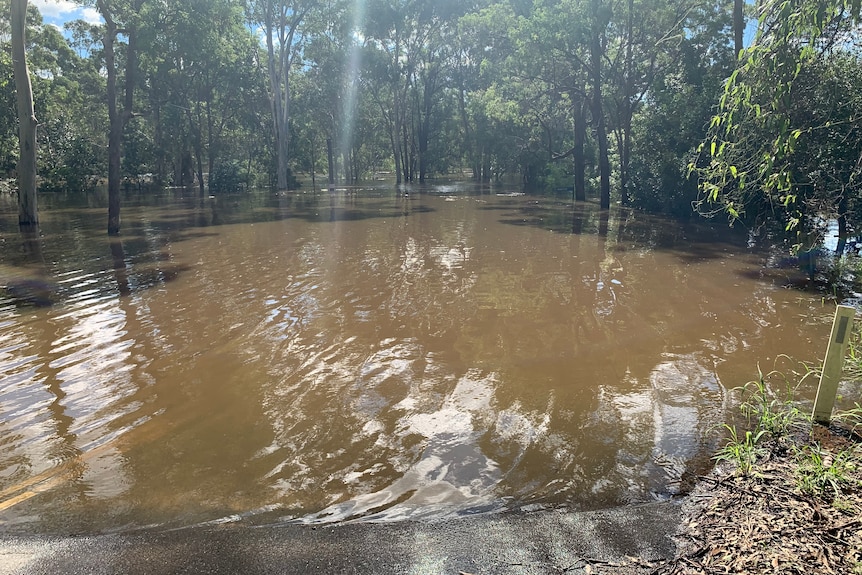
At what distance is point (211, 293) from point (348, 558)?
7947mm

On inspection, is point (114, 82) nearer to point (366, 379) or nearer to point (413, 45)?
point (366, 379)

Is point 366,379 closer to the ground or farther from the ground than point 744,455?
closer to the ground

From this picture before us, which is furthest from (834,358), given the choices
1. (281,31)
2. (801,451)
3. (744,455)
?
(281,31)

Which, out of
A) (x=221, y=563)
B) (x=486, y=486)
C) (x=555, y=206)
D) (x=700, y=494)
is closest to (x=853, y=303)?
(x=700, y=494)

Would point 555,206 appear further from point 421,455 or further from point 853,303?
point 421,455

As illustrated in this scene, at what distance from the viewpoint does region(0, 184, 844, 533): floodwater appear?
3924mm

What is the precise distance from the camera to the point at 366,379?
600 cm

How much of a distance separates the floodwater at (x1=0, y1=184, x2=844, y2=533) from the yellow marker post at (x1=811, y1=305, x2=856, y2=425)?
92cm

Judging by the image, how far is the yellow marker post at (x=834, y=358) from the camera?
12.7ft

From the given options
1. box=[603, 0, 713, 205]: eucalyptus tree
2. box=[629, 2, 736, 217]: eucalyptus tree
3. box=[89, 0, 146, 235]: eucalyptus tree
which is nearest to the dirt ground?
box=[89, 0, 146, 235]: eucalyptus tree

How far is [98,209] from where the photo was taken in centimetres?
2750

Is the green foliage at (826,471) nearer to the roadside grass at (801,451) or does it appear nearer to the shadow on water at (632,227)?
the roadside grass at (801,451)

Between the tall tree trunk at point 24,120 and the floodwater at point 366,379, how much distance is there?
20.5 ft

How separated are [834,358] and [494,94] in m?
27.7
